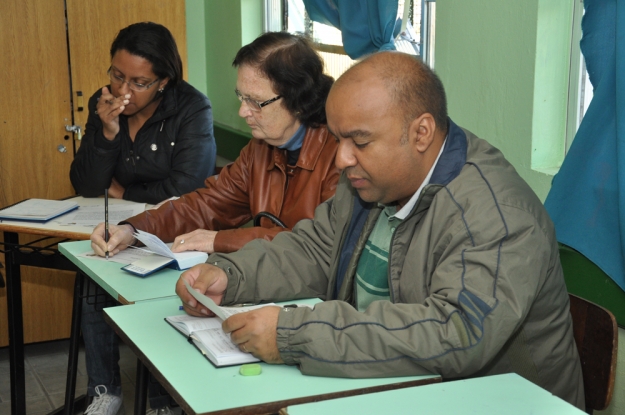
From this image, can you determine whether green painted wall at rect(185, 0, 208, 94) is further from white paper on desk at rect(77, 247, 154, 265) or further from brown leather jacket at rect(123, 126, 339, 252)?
white paper on desk at rect(77, 247, 154, 265)

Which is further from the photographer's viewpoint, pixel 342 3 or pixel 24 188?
pixel 24 188

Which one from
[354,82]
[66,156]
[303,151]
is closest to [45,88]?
[66,156]

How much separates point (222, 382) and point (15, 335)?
6.36ft

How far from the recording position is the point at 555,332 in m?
1.77

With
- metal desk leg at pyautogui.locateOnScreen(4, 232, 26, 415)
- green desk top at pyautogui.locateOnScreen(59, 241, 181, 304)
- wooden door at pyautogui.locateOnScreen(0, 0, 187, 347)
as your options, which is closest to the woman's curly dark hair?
green desk top at pyautogui.locateOnScreen(59, 241, 181, 304)

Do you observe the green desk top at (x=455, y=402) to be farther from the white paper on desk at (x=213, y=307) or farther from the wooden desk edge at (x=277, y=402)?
the white paper on desk at (x=213, y=307)

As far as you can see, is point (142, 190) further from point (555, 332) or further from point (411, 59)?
point (555, 332)

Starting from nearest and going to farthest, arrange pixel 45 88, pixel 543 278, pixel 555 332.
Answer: pixel 543 278
pixel 555 332
pixel 45 88

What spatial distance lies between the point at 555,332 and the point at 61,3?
3.05 meters

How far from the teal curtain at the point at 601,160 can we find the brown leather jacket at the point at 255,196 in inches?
31.1

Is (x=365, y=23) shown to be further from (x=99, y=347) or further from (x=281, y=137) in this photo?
(x=99, y=347)

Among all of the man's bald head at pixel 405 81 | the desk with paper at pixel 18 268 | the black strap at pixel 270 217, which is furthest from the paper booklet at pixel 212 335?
the desk with paper at pixel 18 268

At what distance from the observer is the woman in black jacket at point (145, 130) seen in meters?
3.37

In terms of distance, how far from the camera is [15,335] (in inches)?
123
